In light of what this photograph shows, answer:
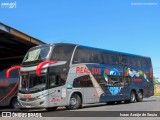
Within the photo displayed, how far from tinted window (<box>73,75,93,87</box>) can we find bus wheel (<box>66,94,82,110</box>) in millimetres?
680

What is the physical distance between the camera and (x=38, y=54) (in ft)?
60.6

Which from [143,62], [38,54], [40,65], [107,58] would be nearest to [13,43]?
[38,54]

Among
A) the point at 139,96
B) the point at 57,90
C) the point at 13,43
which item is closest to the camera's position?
the point at 57,90

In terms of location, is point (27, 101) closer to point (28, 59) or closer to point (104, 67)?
point (28, 59)

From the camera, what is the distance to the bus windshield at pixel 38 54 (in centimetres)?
1803

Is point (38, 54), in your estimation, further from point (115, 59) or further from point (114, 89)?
point (115, 59)

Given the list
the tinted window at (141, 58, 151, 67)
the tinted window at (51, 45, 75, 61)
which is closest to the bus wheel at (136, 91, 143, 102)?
the tinted window at (141, 58, 151, 67)

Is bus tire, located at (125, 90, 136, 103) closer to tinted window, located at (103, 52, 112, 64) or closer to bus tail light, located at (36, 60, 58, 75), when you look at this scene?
tinted window, located at (103, 52, 112, 64)

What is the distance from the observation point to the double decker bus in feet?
57.3

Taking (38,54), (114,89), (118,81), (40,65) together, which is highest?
(38,54)

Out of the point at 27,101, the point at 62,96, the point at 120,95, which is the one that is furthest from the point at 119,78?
the point at 27,101

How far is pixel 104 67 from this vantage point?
21.8 metres

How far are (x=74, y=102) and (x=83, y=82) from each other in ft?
4.71

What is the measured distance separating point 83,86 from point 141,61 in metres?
8.19
